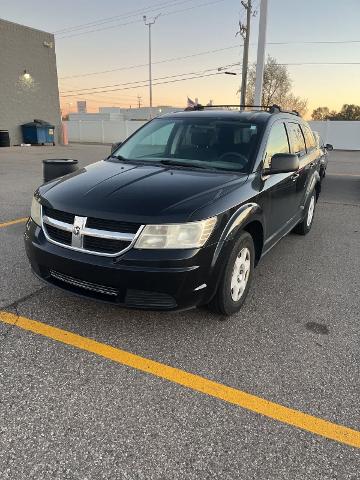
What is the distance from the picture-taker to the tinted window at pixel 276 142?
393 cm

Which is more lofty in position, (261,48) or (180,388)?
(261,48)

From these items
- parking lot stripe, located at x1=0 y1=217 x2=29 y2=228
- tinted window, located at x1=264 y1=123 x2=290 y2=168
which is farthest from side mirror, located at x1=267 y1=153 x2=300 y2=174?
parking lot stripe, located at x1=0 y1=217 x2=29 y2=228

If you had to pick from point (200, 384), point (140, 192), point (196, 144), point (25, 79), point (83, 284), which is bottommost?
point (200, 384)

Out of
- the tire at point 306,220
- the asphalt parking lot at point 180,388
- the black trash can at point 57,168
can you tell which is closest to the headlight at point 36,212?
the asphalt parking lot at point 180,388

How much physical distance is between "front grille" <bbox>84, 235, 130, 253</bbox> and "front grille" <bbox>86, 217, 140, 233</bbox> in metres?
0.08

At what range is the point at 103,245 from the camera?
2842 millimetres

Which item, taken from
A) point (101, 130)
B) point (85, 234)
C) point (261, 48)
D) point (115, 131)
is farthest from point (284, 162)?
point (101, 130)

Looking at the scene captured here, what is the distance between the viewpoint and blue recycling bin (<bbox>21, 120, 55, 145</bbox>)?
25.0 metres

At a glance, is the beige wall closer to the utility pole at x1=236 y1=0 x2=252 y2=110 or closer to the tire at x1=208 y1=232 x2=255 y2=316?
the utility pole at x1=236 y1=0 x2=252 y2=110

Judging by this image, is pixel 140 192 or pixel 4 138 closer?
pixel 140 192

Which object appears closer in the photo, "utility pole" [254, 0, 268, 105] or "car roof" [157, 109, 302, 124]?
"car roof" [157, 109, 302, 124]

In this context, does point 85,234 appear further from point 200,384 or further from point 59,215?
point 200,384

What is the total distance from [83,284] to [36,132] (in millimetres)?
24552

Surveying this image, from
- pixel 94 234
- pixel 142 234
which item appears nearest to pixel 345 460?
pixel 142 234
